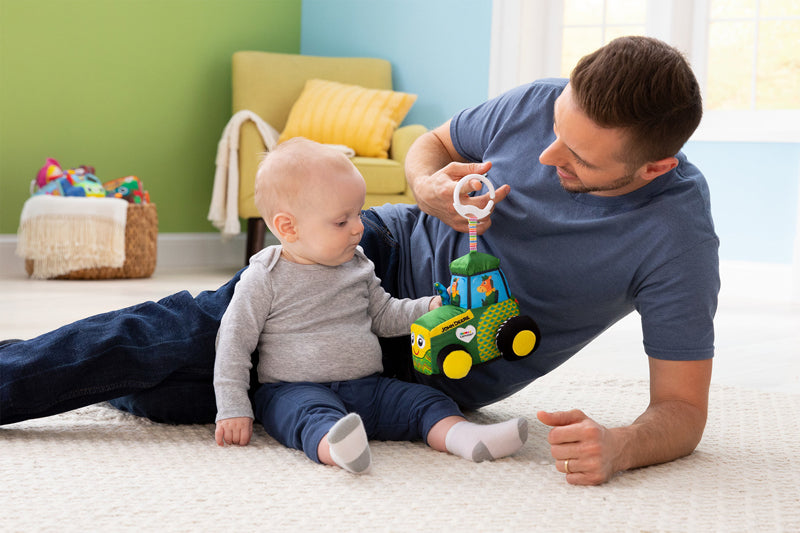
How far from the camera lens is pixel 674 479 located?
1.22 metres

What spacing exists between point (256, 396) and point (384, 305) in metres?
0.24

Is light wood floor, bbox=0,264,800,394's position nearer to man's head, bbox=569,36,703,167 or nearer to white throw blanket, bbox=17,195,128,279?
white throw blanket, bbox=17,195,128,279

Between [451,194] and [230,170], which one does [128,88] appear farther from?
[451,194]

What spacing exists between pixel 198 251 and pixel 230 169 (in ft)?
2.03

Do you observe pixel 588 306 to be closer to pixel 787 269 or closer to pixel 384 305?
pixel 384 305

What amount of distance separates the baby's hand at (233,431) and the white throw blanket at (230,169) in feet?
9.68

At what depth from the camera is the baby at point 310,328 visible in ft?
4.33

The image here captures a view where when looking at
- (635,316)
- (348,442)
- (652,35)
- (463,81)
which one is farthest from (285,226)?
(463,81)

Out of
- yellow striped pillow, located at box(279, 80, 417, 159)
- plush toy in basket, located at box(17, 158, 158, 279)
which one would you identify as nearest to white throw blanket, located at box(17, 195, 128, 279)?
plush toy in basket, located at box(17, 158, 158, 279)

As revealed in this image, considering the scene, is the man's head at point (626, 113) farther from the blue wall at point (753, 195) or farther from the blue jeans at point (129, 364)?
the blue wall at point (753, 195)

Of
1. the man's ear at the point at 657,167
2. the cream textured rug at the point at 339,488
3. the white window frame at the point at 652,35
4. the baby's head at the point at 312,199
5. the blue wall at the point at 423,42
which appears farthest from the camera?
the blue wall at the point at 423,42

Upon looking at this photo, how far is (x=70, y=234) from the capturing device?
12.4 ft


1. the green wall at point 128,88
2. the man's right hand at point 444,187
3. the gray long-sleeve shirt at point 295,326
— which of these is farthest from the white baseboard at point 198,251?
the gray long-sleeve shirt at point 295,326

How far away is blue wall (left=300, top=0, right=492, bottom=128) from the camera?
4.47 meters
